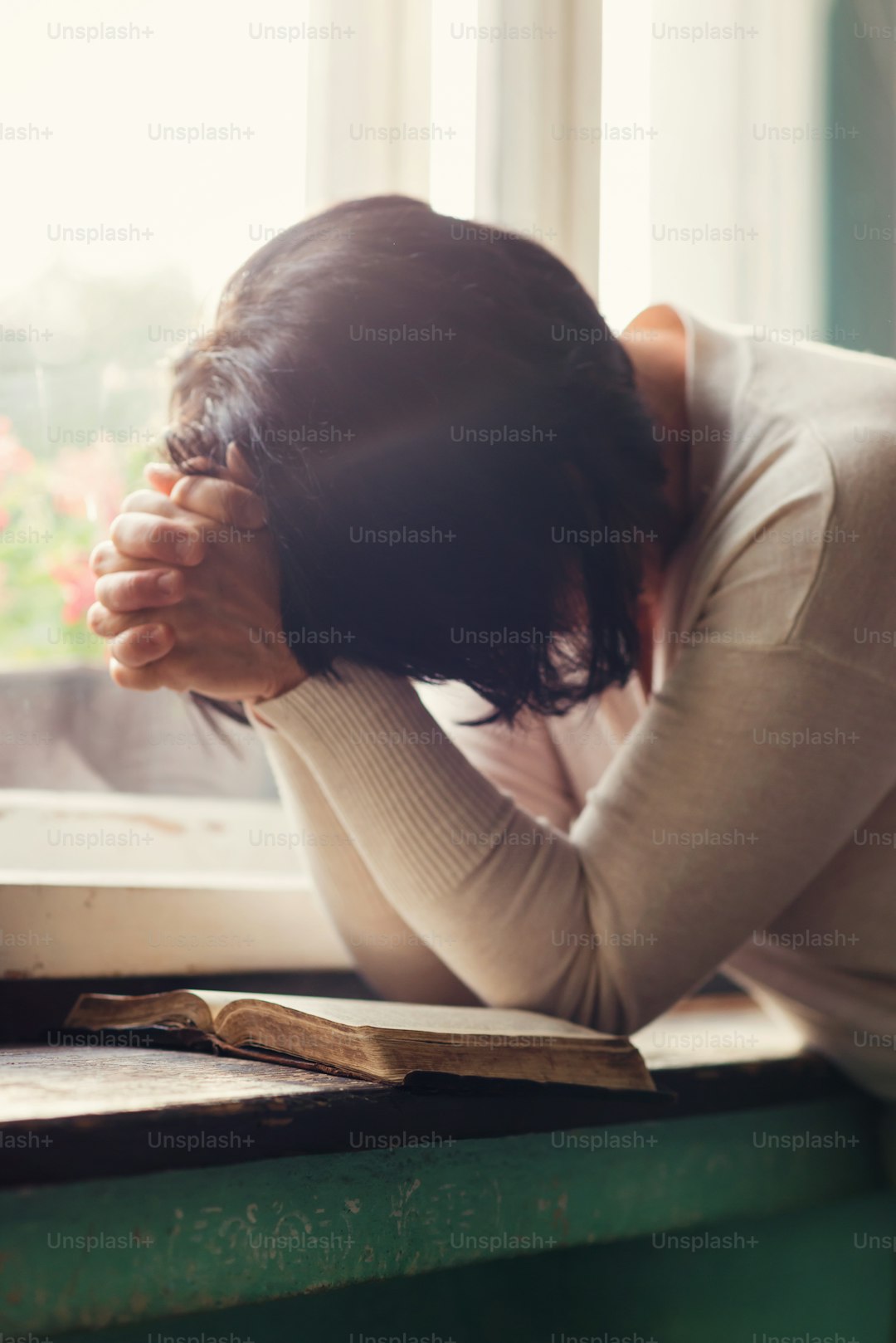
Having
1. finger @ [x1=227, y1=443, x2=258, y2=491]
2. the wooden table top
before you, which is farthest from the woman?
the wooden table top

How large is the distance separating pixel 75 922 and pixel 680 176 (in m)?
1.04

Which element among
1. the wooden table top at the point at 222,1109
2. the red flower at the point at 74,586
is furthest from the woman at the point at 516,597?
the red flower at the point at 74,586

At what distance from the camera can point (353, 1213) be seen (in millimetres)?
522

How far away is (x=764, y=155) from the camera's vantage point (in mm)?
1356

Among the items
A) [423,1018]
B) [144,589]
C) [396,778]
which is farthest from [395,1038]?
[144,589]

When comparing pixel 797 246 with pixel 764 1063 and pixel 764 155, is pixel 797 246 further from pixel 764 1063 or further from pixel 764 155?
pixel 764 1063

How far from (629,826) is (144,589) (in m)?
0.33

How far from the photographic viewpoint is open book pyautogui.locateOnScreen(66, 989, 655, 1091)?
1.71ft

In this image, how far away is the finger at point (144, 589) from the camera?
67cm

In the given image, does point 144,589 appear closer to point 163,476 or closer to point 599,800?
point 163,476

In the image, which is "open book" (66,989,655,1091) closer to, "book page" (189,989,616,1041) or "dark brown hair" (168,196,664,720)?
"book page" (189,989,616,1041)

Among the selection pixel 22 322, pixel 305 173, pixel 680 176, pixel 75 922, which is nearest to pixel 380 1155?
pixel 75 922

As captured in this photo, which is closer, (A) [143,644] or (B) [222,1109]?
(B) [222,1109]

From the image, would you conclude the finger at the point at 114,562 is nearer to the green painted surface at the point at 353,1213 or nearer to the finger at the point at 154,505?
the finger at the point at 154,505
